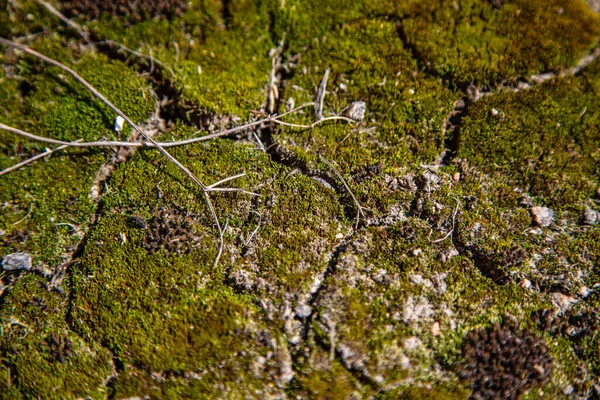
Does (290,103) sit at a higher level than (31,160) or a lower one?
higher

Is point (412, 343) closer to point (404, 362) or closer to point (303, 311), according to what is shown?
point (404, 362)

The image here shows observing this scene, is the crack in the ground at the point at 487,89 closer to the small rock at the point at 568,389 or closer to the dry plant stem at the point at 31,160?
the small rock at the point at 568,389

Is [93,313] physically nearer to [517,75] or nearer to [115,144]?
[115,144]

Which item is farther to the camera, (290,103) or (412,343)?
(290,103)

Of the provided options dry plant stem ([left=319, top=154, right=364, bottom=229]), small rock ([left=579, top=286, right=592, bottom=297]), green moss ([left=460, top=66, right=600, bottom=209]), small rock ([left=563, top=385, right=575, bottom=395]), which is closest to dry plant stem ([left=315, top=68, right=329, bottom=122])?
dry plant stem ([left=319, top=154, right=364, bottom=229])

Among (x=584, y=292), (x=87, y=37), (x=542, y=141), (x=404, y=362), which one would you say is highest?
(x=542, y=141)

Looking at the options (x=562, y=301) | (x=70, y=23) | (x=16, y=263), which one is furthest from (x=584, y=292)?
(x=70, y=23)

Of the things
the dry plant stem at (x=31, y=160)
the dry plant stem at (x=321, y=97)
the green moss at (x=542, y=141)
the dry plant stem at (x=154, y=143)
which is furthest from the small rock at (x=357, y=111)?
the dry plant stem at (x=31, y=160)

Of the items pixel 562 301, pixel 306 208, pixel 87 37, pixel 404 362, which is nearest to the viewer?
pixel 404 362
